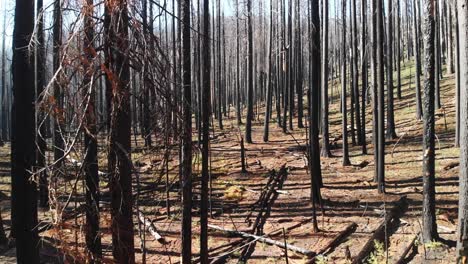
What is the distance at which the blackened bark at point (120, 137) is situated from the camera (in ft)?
15.0

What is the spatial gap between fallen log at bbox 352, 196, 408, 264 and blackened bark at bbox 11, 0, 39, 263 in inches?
250

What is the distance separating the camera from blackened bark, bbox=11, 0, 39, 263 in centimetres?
795

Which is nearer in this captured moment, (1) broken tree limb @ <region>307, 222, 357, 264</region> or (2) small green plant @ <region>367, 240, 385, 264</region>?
(2) small green plant @ <region>367, 240, 385, 264</region>

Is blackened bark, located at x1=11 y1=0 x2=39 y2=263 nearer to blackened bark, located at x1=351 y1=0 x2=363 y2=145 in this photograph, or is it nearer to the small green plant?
the small green plant

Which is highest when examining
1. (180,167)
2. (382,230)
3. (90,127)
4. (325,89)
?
(325,89)

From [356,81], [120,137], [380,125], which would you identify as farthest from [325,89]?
[120,137]

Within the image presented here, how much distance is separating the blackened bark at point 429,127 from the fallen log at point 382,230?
2.93ft

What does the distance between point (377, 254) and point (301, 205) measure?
4.94 m

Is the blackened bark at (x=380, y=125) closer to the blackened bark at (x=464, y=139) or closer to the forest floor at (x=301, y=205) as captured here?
the forest floor at (x=301, y=205)

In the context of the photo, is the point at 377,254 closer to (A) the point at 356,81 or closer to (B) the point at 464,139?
(B) the point at 464,139

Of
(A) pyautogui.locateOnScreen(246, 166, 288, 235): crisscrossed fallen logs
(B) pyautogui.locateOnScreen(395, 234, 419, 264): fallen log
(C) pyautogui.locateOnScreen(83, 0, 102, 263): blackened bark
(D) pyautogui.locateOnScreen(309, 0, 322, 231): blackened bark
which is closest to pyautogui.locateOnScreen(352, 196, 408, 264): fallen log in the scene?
(B) pyautogui.locateOnScreen(395, 234, 419, 264): fallen log

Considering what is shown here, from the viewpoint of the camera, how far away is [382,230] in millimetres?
10266

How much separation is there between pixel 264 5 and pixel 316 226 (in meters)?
26.4

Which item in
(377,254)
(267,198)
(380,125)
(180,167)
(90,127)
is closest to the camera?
(90,127)
